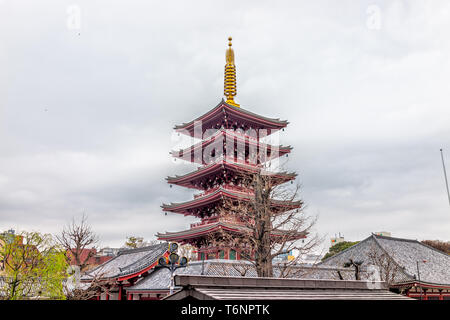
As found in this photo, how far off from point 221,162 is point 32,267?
18.1m

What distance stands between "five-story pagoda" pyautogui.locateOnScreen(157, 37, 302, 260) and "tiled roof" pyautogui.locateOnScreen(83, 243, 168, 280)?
2.29m

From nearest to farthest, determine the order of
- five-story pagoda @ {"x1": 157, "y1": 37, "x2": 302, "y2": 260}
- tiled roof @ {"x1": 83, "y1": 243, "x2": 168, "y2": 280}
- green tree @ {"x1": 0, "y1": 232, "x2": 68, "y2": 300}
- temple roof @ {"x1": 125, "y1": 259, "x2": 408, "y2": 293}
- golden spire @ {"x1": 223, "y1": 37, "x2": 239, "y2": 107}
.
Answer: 1. green tree @ {"x1": 0, "y1": 232, "x2": 68, "y2": 300}
2. temple roof @ {"x1": 125, "y1": 259, "x2": 408, "y2": 293}
3. tiled roof @ {"x1": 83, "y1": 243, "x2": 168, "y2": 280}
4. five-story pagoda @ {"x1": 157, "y1": 37, "x2": 302, "y2": 260}
5. golden spire @ {"x1": 223, "y1": 37, "x2": 239, "y2": 107}

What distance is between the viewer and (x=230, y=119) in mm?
31469

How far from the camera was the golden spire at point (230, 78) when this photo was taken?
1332 inches

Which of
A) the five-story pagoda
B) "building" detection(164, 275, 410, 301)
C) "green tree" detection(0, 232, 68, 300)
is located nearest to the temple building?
the five-story pagoda

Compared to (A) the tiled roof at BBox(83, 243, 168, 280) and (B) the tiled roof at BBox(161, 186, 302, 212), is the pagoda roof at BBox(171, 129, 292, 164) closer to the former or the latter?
(B) the tiled roof at BBox(161, 186, 302, 212)

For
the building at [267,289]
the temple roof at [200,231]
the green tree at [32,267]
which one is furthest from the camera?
the temple roof at [200,231]

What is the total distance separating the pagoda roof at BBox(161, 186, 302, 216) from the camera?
26.3 m

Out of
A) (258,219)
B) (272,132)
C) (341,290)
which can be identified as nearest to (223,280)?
(341,290)

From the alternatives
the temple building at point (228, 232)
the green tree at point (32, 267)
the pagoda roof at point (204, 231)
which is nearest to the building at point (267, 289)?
the green tree at point (32, 267)

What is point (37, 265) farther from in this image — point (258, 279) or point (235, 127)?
point (235, 127)

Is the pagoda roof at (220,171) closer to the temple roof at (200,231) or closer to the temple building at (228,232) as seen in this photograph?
the temple building at (228,232)

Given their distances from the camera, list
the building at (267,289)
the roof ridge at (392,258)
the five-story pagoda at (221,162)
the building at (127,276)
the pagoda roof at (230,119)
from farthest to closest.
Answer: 1. the pagoda roof at (230,119)
2. the five-story pagoda at (221,162)
3. the roof ridge at (392,258)
4. the building at (127,276)
5. the building at (267,289)
